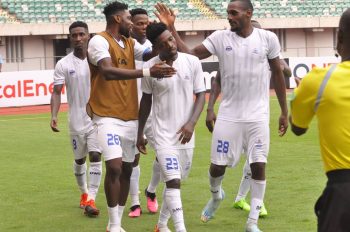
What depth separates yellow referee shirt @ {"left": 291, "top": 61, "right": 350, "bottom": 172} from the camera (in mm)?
4879

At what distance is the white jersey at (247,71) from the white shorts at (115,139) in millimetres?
1034

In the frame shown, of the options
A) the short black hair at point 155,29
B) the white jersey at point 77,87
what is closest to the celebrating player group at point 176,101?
the short black hair at point 155,29

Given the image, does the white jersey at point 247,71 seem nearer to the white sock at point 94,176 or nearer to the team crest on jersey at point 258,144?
the team crest on jersey at point 258,144

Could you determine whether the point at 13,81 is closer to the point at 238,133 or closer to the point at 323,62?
the point at 323,62

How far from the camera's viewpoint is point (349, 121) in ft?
16.0

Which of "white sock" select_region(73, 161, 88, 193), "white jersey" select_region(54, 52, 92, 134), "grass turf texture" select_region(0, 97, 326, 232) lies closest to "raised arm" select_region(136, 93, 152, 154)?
"grass turf texture" select_region(0, 97, 326, 232)

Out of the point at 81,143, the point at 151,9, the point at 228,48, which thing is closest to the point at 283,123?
the point at 228,48

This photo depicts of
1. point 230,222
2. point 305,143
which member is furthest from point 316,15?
point 230,222

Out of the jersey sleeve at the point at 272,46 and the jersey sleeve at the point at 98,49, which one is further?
the jersey sleeve at the point at 272,46

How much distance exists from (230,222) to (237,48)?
1.95 m

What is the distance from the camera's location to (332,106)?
4.90 meters

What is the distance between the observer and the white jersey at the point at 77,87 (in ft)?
35.9

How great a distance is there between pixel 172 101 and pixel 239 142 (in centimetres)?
96

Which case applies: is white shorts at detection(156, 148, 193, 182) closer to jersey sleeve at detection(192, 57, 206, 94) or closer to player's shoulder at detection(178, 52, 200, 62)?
jersey sleeve at detection(192, 57, 206, 94)
